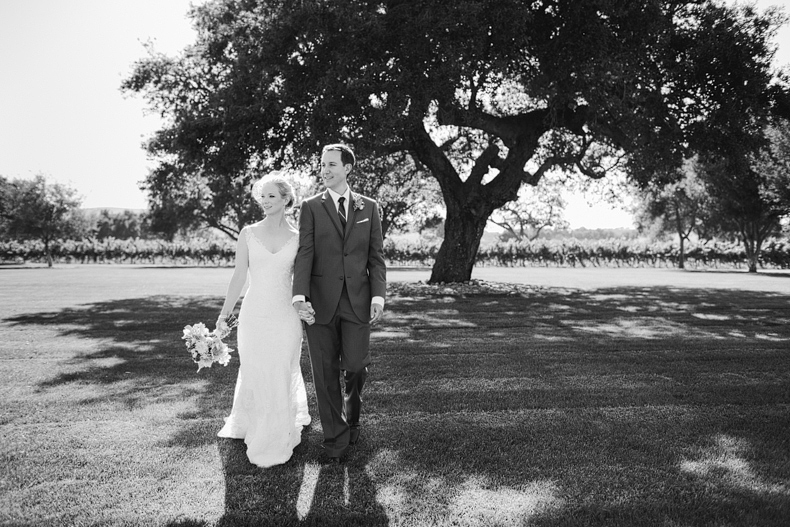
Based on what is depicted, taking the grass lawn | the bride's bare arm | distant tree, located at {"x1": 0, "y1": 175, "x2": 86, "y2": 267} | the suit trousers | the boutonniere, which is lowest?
the grass lawn

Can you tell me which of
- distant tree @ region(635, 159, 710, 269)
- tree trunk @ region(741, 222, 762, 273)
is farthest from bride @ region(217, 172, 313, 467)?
tree trunk @ region(741, 222, 762, 273)

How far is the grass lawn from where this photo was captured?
3.25m

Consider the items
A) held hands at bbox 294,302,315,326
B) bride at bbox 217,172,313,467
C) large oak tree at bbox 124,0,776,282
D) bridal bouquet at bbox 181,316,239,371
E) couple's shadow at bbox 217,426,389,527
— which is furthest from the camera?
large oak tree at bbox 124,0,776,282

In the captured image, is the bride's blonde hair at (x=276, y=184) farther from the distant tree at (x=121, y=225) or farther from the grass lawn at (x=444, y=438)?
the distant tree at (x=121, y=225)

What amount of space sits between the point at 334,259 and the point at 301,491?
5.38 ft

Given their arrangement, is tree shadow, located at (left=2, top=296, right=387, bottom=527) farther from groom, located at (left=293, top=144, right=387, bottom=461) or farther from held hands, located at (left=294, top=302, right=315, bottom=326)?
held hands, located at (left=294, top=302, right=315, bottom=326)

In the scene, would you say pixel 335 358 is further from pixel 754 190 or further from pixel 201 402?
pixel 754 190

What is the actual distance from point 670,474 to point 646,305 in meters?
11.5

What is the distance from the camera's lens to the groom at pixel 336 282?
4117 millimetres

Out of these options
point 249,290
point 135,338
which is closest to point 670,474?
point 249,290

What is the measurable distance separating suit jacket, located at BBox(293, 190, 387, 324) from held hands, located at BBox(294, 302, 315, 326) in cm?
9

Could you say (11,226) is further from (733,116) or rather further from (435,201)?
(733,116)

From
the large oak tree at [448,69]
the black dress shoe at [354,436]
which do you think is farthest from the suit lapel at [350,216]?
the large oak tree at [448,69]

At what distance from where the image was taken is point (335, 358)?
13.9 ft
